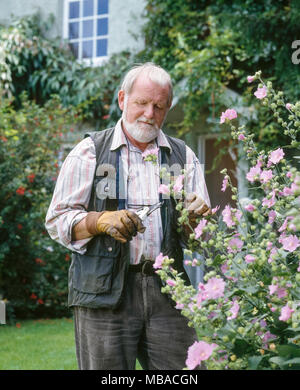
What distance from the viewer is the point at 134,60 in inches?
375

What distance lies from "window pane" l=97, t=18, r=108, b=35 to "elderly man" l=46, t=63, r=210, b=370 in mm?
8672

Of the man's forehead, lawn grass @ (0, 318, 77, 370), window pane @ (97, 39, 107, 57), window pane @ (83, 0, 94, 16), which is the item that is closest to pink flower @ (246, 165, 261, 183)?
the man's forehead

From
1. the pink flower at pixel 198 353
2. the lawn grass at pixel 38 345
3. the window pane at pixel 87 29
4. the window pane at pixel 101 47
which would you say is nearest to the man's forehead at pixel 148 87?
the pink flower at pixel 198 353

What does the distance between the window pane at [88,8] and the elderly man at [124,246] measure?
29.7 ft

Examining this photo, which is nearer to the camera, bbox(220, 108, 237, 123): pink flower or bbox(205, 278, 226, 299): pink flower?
bbox(205, 278, 226, 299): pink flower

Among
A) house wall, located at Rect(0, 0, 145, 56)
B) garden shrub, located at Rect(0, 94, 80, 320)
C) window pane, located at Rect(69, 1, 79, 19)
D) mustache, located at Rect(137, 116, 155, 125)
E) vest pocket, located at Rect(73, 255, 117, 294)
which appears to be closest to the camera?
vest pocket, located at Rect(73, 255, 117, 294)

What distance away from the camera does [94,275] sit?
225cm

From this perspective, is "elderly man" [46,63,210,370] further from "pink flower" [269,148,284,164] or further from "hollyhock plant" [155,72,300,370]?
"hollyhock plant" [155,72,300,370]

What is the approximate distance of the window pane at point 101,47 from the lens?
1060cm

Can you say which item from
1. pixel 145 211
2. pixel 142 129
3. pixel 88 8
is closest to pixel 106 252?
pixel 145 211

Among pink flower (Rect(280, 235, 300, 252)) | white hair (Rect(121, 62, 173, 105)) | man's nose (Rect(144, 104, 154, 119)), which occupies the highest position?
white hair (Rect(121, 62, 173, 105))

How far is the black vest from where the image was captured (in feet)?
7.33

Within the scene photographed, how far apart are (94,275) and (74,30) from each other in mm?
9197

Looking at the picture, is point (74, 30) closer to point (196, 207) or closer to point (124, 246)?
point (124, 246)
